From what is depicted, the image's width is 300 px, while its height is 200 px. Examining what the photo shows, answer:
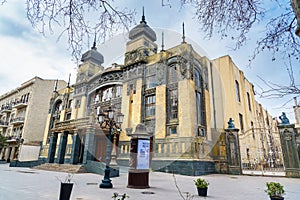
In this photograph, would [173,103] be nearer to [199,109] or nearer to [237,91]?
[199,109]

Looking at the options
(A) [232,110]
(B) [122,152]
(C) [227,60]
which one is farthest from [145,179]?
(C) [227,60]

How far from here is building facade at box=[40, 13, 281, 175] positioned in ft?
40.7

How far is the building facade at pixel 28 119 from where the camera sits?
23.7 m

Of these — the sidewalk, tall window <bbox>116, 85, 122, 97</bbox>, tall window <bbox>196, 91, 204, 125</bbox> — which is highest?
tall window <bbox>116, 85, 122, 97</bbox>

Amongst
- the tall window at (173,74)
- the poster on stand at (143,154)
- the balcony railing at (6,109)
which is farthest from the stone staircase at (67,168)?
the balcony railing at (6,109)

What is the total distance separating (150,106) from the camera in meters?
14.7

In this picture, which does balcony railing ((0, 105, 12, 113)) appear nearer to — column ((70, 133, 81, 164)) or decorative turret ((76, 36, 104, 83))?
decorative turret ((76, 36, 104, 83))

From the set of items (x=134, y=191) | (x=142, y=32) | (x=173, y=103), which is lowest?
(x=134, y=191)

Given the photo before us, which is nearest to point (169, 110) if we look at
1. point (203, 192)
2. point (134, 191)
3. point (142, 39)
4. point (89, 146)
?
point (89, 146)

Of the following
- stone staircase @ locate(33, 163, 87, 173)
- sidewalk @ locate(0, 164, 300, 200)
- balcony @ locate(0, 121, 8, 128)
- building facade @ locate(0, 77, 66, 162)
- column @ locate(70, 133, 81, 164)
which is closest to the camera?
sidewalk @ locate(0, 164, 300, 200)

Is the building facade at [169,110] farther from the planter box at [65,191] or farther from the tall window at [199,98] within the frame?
the planter box at [65,191]

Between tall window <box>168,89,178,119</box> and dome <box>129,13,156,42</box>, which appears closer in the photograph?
tall window <box>168,89,178,119</box>

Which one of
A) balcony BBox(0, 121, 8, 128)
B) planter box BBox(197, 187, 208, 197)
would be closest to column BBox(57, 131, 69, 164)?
planter box BBox(197, 187, 208, 197)

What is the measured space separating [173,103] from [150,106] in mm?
1894
